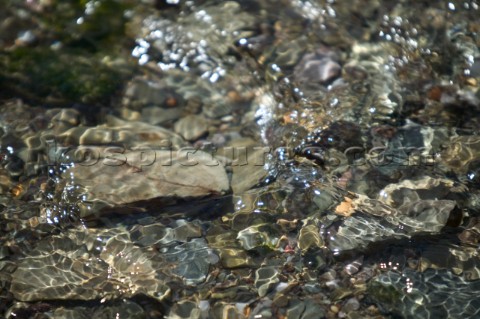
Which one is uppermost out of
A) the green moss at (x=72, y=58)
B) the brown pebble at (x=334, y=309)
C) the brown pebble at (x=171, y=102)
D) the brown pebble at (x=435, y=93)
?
the brown pebble at (x=435, y=93)

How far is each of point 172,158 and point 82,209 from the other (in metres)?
0.64

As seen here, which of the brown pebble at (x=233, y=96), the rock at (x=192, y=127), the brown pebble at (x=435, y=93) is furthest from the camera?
the brown pebble at (x=233, y=96)

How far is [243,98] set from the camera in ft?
14.3

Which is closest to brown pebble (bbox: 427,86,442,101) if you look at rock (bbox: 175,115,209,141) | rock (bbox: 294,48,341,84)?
rock (bbox: 294,48,341,84)

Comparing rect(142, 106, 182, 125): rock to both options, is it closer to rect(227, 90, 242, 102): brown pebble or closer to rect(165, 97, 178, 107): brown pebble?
rect(165, 97, 178, 107): brown pebble

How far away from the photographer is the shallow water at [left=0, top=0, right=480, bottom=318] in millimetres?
3133

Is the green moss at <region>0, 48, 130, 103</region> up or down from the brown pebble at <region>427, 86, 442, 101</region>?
down

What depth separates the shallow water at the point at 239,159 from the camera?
10.3 feet

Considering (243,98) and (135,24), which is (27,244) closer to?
(243,98)

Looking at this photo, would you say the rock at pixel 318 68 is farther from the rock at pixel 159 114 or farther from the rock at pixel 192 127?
the rock at pixel 159 114

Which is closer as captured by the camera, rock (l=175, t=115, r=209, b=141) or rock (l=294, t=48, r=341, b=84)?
rock (l=175, t=115, r=209, b=141)

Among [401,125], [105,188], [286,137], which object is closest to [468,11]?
[401,125]

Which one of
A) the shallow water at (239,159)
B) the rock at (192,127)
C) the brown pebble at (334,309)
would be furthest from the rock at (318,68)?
the brown pebble at (334,309)

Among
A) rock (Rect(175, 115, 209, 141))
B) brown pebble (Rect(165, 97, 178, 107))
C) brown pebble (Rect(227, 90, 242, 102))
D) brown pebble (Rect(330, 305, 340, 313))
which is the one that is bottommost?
Answer: brown pebble (Rect(330, 305, 340, 313))
